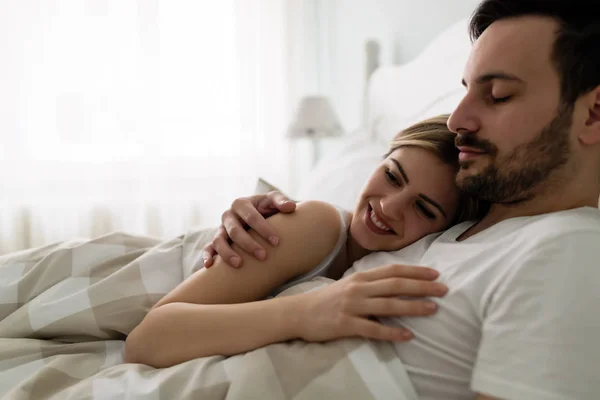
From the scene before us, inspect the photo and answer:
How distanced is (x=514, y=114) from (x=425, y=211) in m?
0.24

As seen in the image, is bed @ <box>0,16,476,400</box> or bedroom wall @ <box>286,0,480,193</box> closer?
bed @ <box>0,16,476,400</box>

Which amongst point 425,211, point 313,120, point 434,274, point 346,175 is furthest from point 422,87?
point 434,274

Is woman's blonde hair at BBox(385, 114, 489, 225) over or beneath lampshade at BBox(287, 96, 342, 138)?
beneath

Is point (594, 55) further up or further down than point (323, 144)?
further up

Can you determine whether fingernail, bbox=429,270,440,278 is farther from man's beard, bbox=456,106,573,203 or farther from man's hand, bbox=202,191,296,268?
man's hand, bbox=202,191,296,268

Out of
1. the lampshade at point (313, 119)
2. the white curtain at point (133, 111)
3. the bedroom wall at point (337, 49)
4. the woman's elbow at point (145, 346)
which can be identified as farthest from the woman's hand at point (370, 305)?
the white curtain at point (133, 111)

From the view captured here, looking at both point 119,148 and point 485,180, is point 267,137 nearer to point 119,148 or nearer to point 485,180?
point 119,148

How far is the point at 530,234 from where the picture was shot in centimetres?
62

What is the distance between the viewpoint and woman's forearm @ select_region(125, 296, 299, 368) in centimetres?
67

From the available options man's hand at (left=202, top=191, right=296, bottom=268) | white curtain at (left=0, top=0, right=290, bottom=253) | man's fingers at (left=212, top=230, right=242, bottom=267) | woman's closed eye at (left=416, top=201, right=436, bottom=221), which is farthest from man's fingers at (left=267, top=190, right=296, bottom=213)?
white curtain at (left=0, top=0, right=290, bottom=253)

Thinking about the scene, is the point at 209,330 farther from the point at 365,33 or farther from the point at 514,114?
the point at 365,33

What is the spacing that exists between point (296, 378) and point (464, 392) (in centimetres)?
21

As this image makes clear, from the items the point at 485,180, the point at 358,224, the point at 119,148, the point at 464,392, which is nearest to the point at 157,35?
the point at 119,148

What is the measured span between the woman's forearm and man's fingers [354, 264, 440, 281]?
11 centimetres
